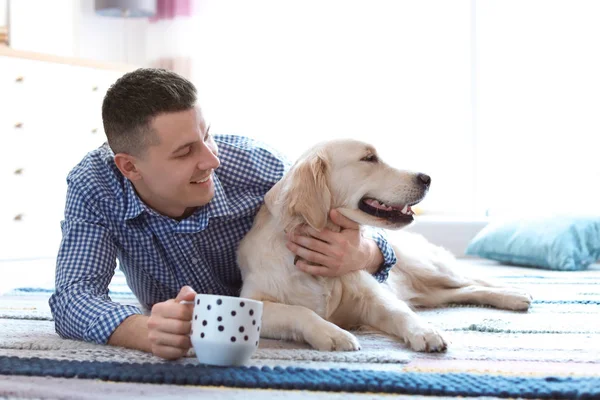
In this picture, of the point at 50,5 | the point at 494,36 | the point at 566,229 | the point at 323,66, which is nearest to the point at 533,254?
the point at 566,229

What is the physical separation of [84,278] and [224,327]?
0.55 meters

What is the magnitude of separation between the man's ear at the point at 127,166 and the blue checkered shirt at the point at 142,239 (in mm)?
34

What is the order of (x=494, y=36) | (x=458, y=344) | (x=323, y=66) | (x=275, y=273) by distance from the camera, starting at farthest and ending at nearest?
(x=323, y=66), (x=494, y=36), (x=275, y=273), (x=458, y=344)

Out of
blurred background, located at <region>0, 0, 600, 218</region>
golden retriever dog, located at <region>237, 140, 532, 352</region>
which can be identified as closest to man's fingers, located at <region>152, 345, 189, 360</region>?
golden retriever dog, located at <region>237, 140, 532, 352</region>

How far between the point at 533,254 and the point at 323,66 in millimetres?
2104

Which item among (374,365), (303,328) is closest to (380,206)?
(303,328)

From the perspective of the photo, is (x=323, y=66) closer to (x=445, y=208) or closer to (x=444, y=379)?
(x=445, y=208)

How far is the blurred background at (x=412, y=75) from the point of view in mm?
4215

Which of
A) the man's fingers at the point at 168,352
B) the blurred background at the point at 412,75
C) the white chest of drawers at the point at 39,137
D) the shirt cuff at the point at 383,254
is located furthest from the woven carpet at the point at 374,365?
the blurred background at the point at 412,75

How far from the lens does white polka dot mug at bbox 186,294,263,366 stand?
3.93 ft

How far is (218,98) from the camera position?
5.13 metres

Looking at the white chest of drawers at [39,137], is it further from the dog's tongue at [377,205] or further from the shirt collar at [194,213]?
the dog's tongue at [377,205]

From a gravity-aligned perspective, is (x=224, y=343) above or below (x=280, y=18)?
below

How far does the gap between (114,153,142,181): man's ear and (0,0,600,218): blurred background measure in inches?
96.3
